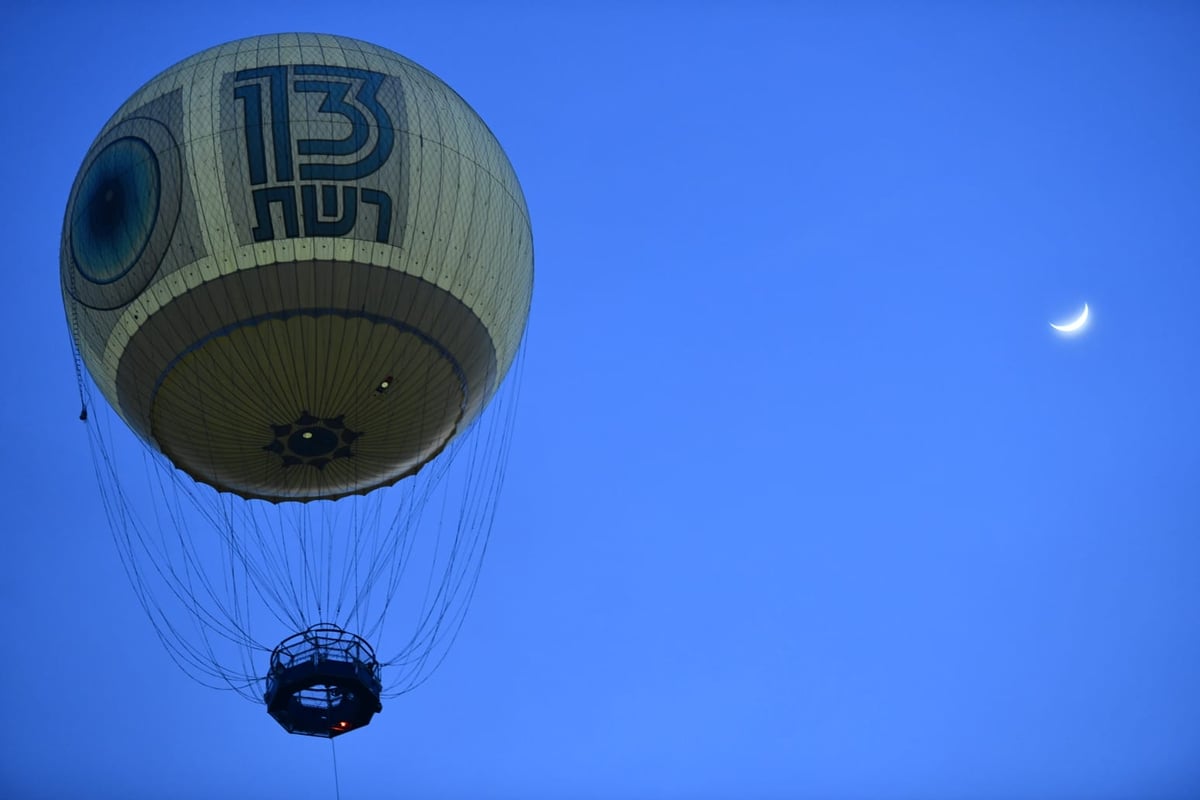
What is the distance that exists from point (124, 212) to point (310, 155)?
3.59 m

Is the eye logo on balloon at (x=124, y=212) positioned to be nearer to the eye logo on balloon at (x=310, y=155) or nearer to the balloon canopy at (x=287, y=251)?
the balloon canopy at (x=287, y=251)

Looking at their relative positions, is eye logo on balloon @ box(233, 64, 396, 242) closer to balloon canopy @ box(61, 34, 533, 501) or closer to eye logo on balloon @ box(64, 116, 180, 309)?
balloon canopy @ box(61, 34, 533, 501)

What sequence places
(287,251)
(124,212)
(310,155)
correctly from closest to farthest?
1. (310,155)
2. (287,251)
3. (124,212)

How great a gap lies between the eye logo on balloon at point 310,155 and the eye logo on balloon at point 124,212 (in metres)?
1.51

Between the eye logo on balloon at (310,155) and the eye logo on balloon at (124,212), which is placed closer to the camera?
the eye logo on balloon at (310,155)

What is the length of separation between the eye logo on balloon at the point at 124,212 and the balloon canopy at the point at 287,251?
0.13 ft

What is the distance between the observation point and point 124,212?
21969 mm

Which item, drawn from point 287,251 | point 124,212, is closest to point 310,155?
point 287,251

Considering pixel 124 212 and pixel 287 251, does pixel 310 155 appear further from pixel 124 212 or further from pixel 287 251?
pixel 124 212

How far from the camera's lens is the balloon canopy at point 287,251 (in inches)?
848

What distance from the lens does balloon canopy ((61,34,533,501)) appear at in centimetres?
2153

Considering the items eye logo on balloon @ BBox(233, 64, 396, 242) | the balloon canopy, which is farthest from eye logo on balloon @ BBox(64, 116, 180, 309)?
eye logo on balloon @ BBox(233, 64, 396, 242)

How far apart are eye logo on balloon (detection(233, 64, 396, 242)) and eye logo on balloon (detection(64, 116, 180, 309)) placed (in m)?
1.51

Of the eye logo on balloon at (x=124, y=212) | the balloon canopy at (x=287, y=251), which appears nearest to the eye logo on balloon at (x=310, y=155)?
the balloon canopy at (x=287, y=251)
